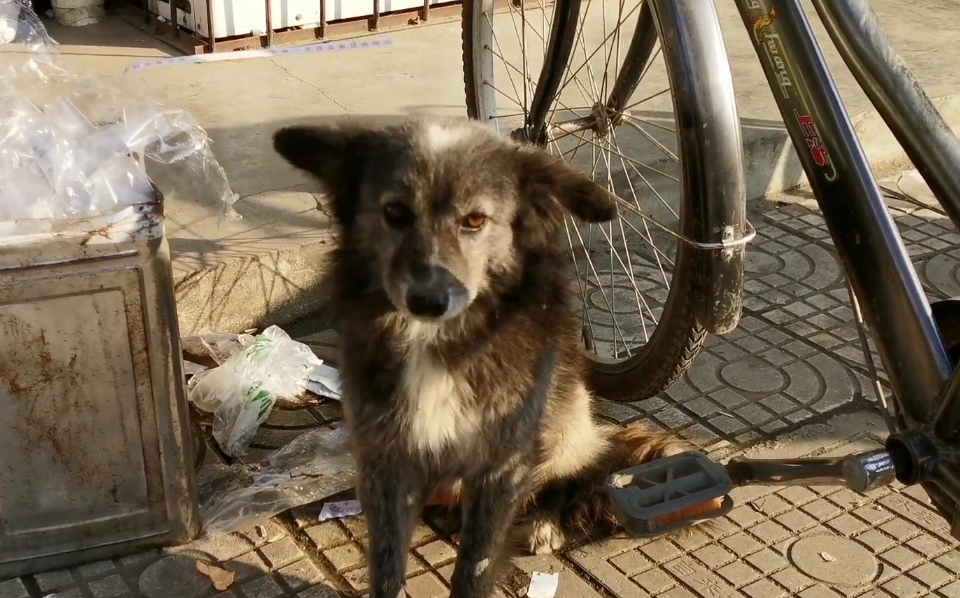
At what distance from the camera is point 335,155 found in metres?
2.32

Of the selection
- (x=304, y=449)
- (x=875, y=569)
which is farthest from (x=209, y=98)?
(x=875, y=569)

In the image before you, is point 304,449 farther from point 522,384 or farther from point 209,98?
point 209,98

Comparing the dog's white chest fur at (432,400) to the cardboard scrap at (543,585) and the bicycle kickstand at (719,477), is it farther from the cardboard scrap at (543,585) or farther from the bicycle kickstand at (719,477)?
the cardboard scrap at (543,585)

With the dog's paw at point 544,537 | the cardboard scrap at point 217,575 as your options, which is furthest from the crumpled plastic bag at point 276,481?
the dog's paw at point 544,537

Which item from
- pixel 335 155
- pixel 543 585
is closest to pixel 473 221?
pixel 335 155

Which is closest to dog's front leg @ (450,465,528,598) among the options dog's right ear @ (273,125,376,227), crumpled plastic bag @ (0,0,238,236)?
dog's right ear @ (273,125,376,227)

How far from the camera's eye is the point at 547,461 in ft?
8.58

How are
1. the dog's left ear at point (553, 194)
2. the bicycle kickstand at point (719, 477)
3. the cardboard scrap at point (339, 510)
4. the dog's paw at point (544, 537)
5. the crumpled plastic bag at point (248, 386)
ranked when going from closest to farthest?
the bicycle kickstand at point (719, 477), the dog's left ear at point (553, 194), the dog's paw at point (544, 537), the cardboard scrap at point (339, 510), the crumpled plastic bag at point (248, 386)

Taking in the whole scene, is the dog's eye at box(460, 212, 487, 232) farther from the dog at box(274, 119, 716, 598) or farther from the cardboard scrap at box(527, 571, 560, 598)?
the cardboard scrap at box(527, 571, 560, 598)

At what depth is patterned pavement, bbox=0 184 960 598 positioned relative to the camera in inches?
101

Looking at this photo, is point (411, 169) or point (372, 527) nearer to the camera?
point (411, 169)

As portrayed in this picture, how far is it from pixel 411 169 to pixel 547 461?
2.88 ft

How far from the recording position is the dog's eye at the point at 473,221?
2252 millimetres

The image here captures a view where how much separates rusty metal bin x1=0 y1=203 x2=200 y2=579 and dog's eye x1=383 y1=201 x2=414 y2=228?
21.3 inches
